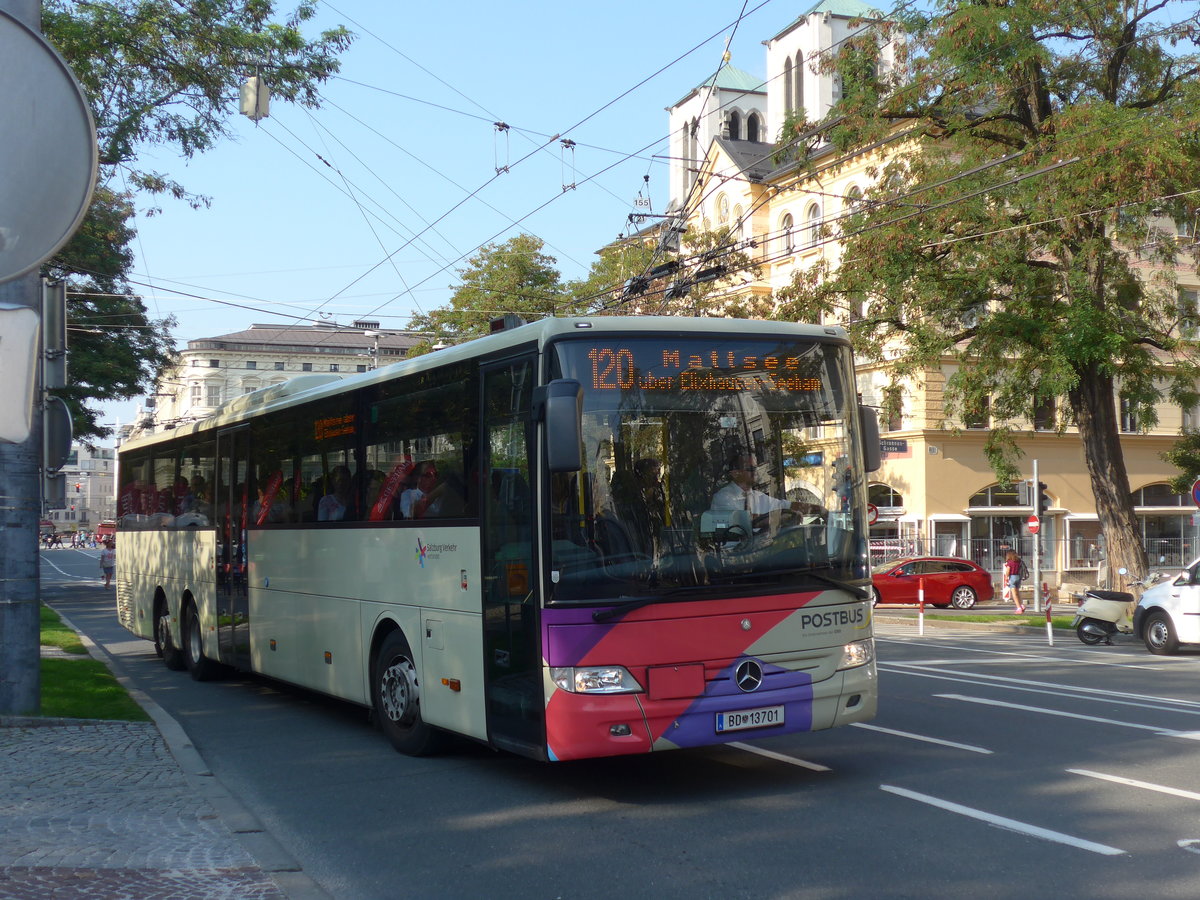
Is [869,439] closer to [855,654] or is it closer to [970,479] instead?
[855,654]

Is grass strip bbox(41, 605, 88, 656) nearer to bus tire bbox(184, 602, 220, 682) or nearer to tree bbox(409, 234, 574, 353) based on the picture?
bus tire bbox(184, 602, 220, 682)

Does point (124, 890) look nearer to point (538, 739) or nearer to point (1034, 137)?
point (538, 739)

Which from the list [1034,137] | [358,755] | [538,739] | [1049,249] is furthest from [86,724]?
[1034,137]

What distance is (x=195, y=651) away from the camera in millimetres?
15891

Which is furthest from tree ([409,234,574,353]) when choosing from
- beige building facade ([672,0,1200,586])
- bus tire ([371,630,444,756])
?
bus tire ([371,630,444,756])

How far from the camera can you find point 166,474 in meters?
17.2

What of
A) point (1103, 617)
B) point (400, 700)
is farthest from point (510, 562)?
point (1103, 617)

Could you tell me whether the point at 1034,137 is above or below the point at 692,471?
above

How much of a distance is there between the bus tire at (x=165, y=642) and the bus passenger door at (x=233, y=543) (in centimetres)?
243

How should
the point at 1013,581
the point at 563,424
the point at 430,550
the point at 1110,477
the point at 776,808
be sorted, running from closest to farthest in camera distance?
1. the point at 563,424
2. the point at 776,808
3. the point at 430,550
4. the point at 1110,477
5. the point at 1013,581

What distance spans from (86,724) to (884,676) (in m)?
8.82

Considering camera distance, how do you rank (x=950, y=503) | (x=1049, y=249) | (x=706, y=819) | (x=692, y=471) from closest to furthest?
(x=706, y=819) → (x=692, y=471) → (x=1049, y=249) → (x=950, y=503)

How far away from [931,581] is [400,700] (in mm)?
29083

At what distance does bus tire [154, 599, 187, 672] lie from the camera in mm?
17031
